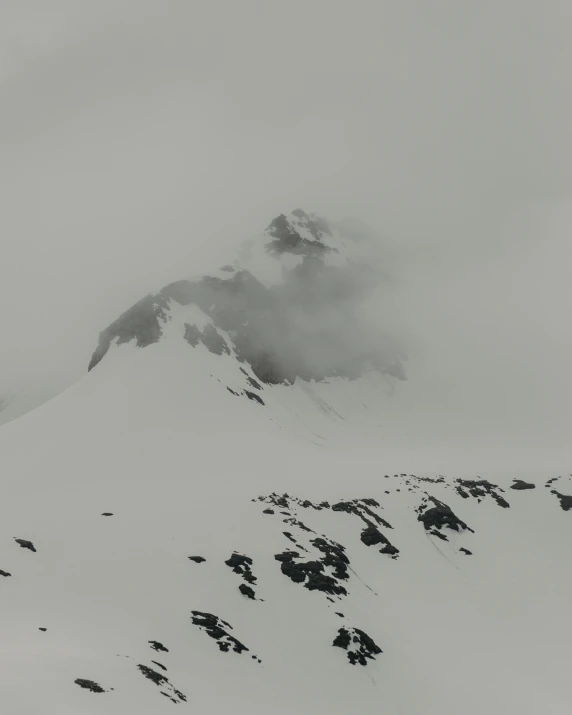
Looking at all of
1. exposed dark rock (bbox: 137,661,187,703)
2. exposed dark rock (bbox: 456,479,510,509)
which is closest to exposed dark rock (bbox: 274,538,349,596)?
exposed dark rock (bbox: 137,661,187,703)

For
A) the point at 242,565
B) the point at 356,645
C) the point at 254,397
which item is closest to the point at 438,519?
the point at 356,645

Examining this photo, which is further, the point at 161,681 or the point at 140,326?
the point at 140,326

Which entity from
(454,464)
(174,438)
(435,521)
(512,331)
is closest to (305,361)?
(454,464)

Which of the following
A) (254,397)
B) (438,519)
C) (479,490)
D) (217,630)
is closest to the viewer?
(217,630)

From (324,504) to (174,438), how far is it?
2201 cm

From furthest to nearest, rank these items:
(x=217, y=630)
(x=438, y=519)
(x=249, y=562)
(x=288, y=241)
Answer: (x=288, y=241), (x=438, y=519), (x=249, y=562), (x=217, y=630)

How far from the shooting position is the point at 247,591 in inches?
1396

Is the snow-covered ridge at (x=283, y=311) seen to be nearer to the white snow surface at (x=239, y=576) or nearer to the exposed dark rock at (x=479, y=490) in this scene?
the white snow surface at (x=239, y=576)

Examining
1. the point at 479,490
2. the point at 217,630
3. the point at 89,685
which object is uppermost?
the point at 479,490

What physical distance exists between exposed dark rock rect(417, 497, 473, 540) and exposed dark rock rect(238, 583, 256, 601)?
26.8 metres

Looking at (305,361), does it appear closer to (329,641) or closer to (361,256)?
(361,256)

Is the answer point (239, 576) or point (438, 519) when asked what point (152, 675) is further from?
point (438, 519)

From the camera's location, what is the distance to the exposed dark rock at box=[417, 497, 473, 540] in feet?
186

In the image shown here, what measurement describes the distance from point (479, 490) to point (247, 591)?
42059 millimetres
